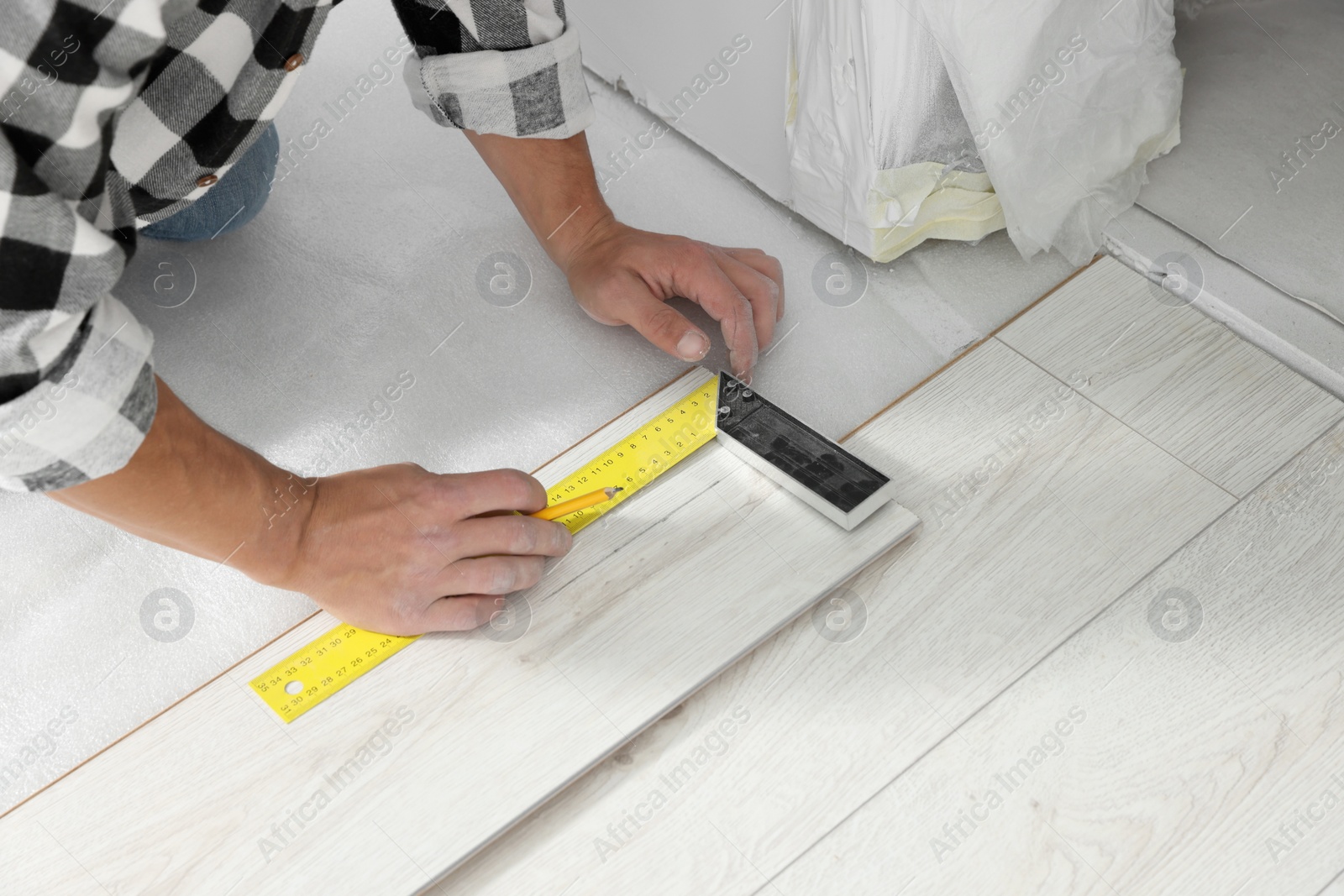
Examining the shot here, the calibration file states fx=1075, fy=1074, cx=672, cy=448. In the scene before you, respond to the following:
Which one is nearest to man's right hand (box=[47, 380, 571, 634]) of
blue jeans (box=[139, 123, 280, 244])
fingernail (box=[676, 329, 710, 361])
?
fingernail (box=[676, 329, 710, 361])

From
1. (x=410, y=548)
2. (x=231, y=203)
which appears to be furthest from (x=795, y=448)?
(x=231, y=203)

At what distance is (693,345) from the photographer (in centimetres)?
131

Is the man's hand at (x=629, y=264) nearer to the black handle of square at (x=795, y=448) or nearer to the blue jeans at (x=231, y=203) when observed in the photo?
the black handle of square at (x=795, y=448)

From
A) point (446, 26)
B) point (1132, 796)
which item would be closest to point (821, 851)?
point (1132, 796)

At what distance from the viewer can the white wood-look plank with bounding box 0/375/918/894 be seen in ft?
3.42

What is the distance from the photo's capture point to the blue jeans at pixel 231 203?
4.84 feet

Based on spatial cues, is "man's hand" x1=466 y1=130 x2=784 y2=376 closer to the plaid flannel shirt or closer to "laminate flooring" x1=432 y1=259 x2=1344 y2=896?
"laminate flooring" x1=432 y1=259 x2=1344 y2=896

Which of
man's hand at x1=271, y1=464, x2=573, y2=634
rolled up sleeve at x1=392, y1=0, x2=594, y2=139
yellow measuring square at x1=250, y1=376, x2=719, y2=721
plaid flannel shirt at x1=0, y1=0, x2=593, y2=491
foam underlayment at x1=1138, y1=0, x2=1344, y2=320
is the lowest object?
foam underlayment at x1=1138, y1=0, x2=1344, y2=320

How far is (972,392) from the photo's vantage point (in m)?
1.37

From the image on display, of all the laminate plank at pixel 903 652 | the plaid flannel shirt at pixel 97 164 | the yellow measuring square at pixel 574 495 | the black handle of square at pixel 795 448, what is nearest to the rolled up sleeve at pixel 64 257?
the plaid flannel shirt at pixel 97 164

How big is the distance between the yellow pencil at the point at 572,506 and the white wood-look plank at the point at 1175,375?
60 centimetres

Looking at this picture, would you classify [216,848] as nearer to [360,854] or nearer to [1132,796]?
[360,854]

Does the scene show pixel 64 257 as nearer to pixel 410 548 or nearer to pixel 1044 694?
pixel 410 548

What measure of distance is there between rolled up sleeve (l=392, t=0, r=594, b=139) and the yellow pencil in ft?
1.44
